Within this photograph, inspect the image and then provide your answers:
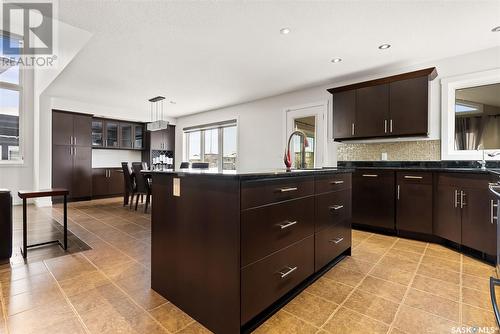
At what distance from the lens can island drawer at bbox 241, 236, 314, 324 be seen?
52.2 inches

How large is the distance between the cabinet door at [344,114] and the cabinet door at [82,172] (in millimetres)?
5766

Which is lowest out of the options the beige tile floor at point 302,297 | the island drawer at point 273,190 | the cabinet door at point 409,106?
the beige tile floor at point 302,297

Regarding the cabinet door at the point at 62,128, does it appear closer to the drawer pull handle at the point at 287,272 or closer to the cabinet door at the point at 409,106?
the drawer pull handle at the point at 287,272

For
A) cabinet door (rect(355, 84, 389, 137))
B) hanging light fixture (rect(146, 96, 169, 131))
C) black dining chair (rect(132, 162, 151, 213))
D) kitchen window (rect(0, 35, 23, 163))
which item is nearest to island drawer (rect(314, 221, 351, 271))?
cabinet door (rect(355, 84, 389, 137))

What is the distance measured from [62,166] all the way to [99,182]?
2.92 ft

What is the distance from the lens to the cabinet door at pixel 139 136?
7160 mm

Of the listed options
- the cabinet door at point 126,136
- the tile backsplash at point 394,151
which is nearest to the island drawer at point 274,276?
the tile backsplash at point 394,151

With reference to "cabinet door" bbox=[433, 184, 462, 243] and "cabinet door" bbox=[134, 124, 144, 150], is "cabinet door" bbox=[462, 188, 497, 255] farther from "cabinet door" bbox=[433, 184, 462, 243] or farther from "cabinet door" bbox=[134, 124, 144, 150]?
"cabinet door" bbox=[134, 124, 144, 150]

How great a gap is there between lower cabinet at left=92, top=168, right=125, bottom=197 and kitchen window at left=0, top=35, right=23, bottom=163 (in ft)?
5.02

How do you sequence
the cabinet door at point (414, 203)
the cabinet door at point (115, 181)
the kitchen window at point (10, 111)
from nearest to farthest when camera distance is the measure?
1. the cabinet door at point (414, 203)
2. the kitchen window at point (10, 111)
3. the cabinet door at point (115, 181)

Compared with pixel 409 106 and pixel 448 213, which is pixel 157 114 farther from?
pixel 448 213

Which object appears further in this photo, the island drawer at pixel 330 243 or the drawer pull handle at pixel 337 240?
the drawer pull handle at pixel 337 240

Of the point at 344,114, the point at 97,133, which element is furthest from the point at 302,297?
the point at 97,133

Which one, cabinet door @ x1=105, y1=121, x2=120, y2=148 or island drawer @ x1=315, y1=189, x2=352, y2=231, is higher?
cabinet door @ x1=105, y1=121, x2=120, y2=148
